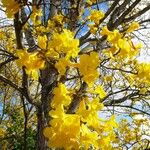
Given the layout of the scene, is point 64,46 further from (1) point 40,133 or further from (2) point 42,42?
(1) point 40,133

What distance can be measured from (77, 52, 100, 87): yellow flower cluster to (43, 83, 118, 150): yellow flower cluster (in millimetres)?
129

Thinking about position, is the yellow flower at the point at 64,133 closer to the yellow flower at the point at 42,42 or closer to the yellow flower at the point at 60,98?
the yellow flower at the point at 60,98

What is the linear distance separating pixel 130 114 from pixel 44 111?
292 cm

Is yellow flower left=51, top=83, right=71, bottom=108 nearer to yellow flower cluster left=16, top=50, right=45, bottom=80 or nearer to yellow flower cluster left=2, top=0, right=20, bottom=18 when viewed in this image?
yellow flower cluster left=16, top=50, right=45, bottom=80

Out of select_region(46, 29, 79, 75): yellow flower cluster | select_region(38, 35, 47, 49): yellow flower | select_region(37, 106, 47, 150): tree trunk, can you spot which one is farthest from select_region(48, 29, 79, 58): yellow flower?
select_region(37, 106, 47, 150): tree trunk

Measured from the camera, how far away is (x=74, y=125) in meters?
1.87

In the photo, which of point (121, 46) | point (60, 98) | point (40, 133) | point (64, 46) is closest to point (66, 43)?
Answer: point (64, 46)

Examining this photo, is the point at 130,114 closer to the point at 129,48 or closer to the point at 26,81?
the point at 26,81

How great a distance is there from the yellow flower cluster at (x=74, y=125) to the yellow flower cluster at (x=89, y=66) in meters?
0.13

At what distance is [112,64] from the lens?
809 cm

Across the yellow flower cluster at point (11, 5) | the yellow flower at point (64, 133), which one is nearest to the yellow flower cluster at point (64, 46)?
the yellow flower at point (64, 133)

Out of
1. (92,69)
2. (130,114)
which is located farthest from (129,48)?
(130,114)

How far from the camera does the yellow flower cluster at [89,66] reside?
200cm

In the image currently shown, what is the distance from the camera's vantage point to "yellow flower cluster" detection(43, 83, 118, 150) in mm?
1829
